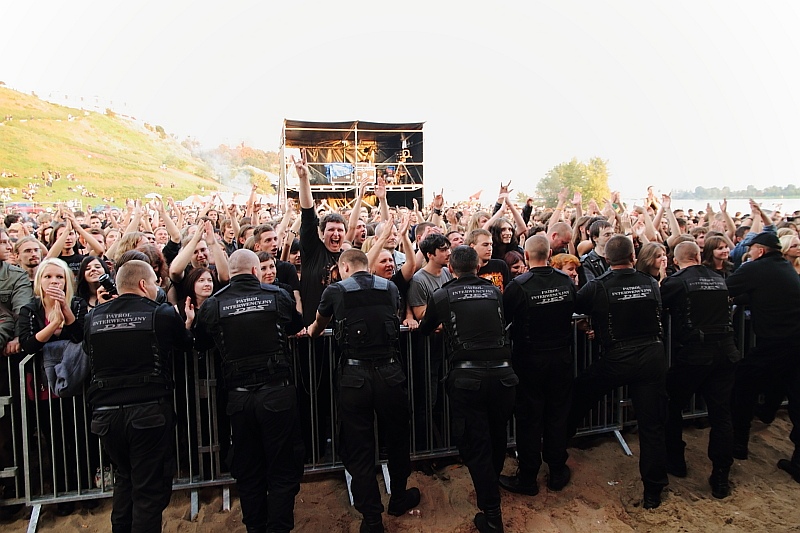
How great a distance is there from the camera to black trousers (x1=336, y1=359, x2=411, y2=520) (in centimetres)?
381

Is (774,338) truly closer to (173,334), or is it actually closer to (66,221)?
(173,334)

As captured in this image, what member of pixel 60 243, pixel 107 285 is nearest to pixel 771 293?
pixel 107 285

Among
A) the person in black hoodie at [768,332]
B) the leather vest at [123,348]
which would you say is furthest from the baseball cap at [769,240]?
the leather vest at [123,348]

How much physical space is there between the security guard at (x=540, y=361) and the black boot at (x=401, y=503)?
83 centimetres

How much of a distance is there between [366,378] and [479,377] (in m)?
0.82

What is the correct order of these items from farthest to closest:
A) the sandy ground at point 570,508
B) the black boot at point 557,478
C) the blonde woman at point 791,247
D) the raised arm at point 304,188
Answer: the blonde woman at point 791,247 < the raised arm at point 304,188 < the black boot at point 557,478 < the sandy ground at point 570,508

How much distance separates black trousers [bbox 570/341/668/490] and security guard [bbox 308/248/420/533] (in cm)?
175

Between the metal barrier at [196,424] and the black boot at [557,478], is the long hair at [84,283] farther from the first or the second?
the black boot at [557,478]

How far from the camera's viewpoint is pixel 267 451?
12.1 ft

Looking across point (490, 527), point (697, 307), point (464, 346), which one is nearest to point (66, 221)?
point (464, 346)

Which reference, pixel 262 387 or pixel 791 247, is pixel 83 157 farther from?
pixel 791 247

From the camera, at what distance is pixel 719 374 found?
4.46 metres

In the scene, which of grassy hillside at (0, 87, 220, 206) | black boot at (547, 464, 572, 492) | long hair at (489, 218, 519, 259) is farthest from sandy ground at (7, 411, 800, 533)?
grassy hillside at (0, 87, 220, 206)

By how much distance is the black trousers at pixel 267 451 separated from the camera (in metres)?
3.65
